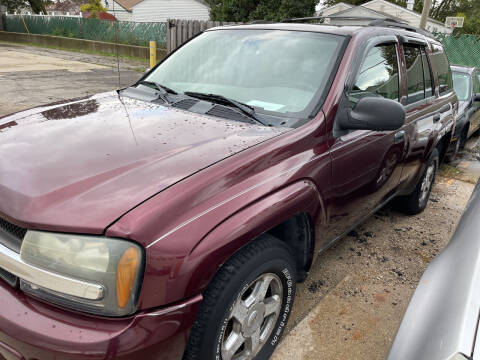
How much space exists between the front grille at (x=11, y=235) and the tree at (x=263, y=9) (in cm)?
1739

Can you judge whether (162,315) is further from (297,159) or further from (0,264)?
(297,159)

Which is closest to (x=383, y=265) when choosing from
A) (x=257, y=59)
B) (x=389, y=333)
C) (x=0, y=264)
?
(x=389, y=333)

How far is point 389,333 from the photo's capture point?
2525 millimetres

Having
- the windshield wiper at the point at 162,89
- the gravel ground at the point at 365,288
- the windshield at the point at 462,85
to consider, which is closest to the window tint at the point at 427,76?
the gravel ground at the point at 365,288

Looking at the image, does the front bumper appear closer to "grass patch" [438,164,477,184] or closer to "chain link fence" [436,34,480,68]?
"grass patch" [438,164,477,184]

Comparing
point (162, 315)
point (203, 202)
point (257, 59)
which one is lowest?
point (162, 315)

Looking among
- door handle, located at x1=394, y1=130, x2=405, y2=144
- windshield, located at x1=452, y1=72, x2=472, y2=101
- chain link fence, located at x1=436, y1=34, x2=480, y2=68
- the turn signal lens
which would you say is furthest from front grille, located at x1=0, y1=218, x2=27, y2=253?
chain link fence, located at x1=436, y1=34, x2=480, y2=68

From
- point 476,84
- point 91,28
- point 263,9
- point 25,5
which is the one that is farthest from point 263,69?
point 25,5

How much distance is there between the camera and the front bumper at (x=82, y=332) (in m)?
1.31

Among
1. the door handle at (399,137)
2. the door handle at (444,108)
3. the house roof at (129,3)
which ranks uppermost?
the house roof at (129,3)

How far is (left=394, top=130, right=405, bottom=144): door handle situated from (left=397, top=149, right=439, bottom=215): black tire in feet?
3.36

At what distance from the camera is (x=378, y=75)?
2.80m

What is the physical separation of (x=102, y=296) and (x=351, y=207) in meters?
1.72

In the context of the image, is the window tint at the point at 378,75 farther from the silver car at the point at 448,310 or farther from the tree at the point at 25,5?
the tree at the point at 25,5
